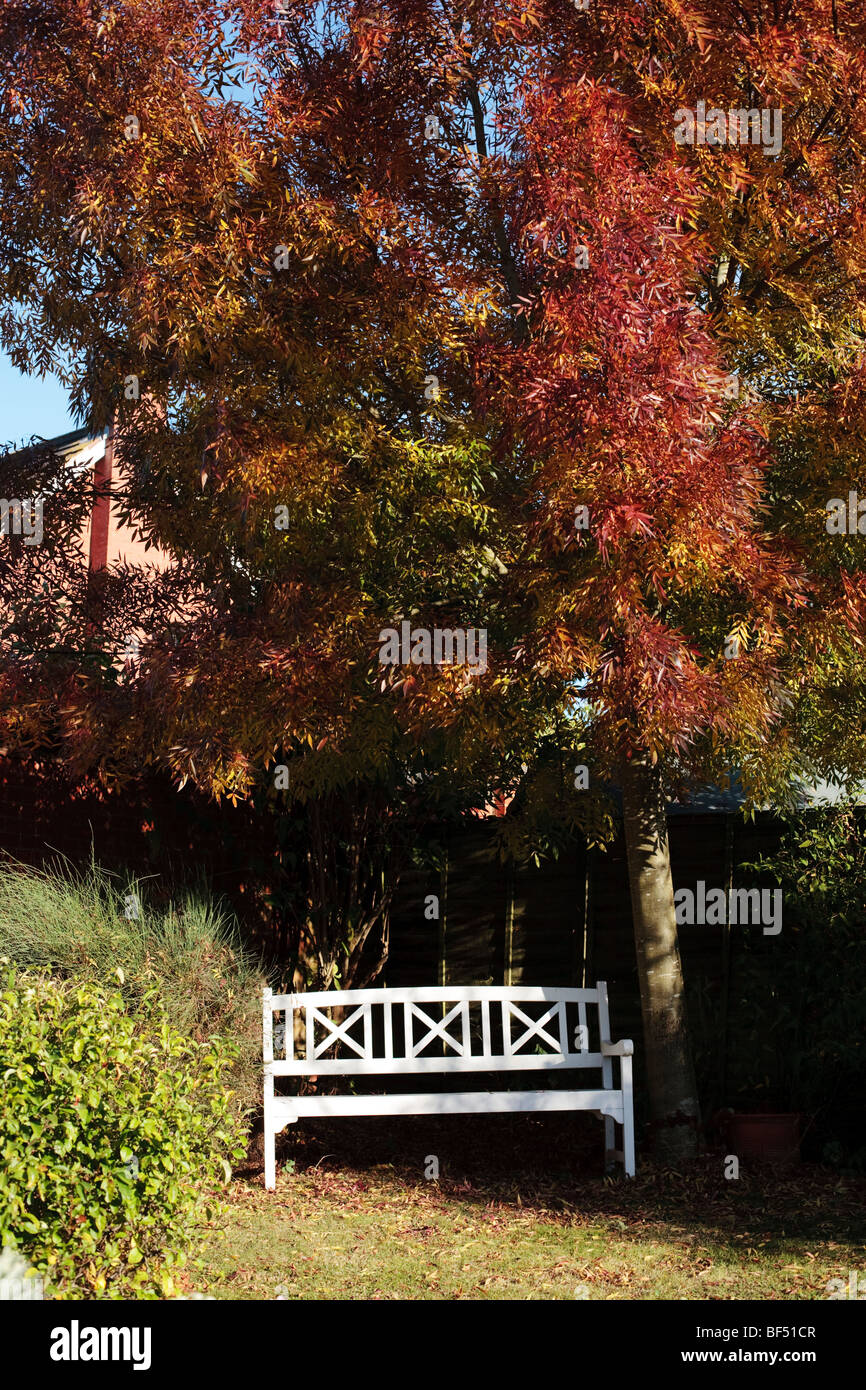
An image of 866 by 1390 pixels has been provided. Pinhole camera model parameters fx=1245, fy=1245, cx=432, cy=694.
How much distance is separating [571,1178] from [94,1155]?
3.90m

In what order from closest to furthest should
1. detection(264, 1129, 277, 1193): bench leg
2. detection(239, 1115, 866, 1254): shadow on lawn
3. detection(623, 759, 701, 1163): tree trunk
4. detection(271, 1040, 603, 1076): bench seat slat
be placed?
detection(239, 1115, 866, 1254): shadow on lawn → detection(264, 1129, 277, 1193): bench leg → detection(271, 1040, 603, 1076): bench seat slat → detection(623, 759, 701, 1163): tree trunk

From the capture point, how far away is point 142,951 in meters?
6.72

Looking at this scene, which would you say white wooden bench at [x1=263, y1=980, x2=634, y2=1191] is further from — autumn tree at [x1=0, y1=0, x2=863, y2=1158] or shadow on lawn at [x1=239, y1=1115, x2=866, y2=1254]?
autumn tree at [x1=0, y1=0, x2=863, y2=1158]

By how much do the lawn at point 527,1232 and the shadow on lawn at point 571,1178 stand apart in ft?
0.06

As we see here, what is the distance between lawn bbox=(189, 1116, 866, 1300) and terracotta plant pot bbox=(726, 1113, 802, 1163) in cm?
16

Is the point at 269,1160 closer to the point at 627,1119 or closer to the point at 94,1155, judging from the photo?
the point at 627,1119

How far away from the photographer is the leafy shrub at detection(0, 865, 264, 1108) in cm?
639

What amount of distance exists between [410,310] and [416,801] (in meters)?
4.28

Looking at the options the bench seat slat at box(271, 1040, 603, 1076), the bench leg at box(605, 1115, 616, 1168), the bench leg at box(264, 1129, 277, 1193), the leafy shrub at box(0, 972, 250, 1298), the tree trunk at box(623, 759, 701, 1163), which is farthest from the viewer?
the tree trunk at box(623, 759, 701, 1163)

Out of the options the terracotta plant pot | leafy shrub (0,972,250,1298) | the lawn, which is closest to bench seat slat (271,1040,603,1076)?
the lawn

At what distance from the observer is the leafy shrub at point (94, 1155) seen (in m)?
4.00

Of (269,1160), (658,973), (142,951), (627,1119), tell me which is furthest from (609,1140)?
(142,951)

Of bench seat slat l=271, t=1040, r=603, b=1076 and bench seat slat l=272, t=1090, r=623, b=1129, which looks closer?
bench seat slat l=272, t=1090, r=623, b=1129

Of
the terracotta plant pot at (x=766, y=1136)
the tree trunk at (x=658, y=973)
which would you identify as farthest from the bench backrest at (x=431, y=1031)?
the terracotta plant pot at (x=766, y=1136)
